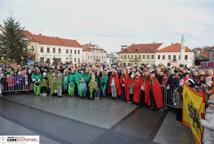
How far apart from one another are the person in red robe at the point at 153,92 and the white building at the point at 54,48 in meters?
46.8

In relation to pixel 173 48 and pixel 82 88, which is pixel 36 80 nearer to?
pixel 82 88

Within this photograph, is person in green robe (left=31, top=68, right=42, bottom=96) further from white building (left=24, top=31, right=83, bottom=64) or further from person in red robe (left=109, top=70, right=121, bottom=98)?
white building (left=24, top=31, right=83, bottom=64)

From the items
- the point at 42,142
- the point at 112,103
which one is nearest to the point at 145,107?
the point at 112,103

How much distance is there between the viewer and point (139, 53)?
6906 cm

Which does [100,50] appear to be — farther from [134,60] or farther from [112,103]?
[112,103]

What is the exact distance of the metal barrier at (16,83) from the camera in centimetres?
1014

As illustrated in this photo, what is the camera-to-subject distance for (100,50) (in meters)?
88.0

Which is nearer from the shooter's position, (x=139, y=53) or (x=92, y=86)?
(x=92, y=86)

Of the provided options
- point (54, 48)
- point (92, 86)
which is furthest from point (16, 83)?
point (54, 48)

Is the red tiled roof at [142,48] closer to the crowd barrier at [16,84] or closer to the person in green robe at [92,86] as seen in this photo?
the person in green robe at [92,86]

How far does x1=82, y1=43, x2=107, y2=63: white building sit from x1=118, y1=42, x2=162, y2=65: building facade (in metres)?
11.7

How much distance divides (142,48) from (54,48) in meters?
33.3

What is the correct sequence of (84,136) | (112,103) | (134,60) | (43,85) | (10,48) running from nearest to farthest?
1. (84,136)
2. (112,103)
3. (43,85)
4. (10,48)
5. (134,60)

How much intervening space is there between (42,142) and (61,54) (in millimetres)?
60413
